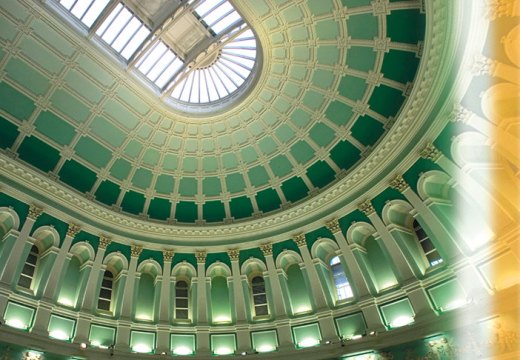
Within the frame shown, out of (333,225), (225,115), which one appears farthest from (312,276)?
(225,115)

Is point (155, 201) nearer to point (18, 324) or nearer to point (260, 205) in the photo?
point (260, 205)

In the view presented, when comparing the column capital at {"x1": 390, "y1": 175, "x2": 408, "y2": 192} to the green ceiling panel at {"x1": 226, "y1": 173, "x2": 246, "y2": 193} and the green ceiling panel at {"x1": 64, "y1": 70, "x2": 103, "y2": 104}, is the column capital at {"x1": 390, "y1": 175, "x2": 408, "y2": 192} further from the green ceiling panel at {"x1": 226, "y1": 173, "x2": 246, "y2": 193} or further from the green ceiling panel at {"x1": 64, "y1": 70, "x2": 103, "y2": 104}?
the green ceiling panel at {"x1": 64, "y1": 70, "x2": 103, "y2": 104}

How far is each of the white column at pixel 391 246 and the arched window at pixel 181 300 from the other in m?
11.9

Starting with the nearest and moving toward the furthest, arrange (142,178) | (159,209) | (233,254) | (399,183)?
(399,183)
(233,254)
(142,178)
(159,209)

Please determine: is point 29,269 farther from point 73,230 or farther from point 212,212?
point 212,212

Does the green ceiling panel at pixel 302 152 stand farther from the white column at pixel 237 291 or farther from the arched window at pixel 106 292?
the arched window at pixel 106 292

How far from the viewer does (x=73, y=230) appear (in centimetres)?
2020

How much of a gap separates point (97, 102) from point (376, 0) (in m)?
15.3

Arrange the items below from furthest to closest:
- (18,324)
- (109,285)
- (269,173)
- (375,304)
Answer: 1. (269,173)
2. (109,285)
3. (375,304)
4. (18,324)

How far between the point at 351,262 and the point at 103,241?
14234 mm

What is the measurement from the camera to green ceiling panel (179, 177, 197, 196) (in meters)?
24.1

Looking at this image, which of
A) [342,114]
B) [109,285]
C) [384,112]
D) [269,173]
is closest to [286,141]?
[269,173]

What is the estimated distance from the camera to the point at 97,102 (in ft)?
66.6

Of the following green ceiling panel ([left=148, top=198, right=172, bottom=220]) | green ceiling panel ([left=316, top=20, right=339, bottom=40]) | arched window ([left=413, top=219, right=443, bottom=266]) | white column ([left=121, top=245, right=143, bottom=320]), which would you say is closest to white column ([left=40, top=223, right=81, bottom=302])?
white column ([left=121, top=245, right=143, bottom=320])
